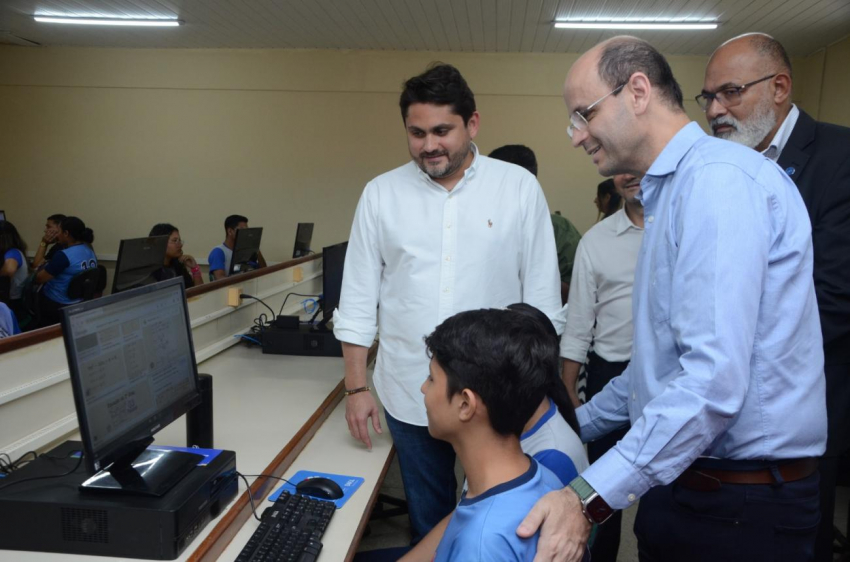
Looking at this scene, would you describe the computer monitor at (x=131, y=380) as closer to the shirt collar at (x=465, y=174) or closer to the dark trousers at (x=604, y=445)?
the shirt collar at (x=465, y=174)

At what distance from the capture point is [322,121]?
7.04 m

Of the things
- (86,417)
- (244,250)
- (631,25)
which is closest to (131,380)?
(86,417)

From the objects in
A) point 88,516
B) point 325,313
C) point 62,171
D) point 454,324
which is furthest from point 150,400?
point 62,171

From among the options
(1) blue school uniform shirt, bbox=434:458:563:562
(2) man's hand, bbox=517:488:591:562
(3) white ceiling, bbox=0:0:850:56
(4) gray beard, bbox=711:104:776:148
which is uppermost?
(3) white ceiling, bbox=0:0:850:56

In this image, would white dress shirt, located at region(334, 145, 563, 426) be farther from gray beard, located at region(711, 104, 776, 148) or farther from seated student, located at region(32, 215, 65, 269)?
seated student, located at region(32, 215, 65, 269)

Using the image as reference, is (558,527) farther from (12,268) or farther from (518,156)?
(12,268)

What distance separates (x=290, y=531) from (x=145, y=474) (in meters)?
0.31

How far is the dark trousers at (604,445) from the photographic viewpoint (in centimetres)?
194

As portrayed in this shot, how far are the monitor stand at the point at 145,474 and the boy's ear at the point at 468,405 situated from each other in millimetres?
581

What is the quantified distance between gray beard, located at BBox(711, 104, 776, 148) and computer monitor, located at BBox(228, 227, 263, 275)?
3.43 meters

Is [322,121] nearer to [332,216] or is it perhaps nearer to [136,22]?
[332,216]

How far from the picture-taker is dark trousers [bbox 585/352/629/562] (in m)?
1.94

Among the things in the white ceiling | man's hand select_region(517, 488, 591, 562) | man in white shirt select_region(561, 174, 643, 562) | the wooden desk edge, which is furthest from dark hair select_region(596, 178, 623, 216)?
man's hand select_region(517, 488, 591, 562)

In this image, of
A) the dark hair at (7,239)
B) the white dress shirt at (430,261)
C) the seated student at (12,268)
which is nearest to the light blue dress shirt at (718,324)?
the white dress shirt at (430,261)
